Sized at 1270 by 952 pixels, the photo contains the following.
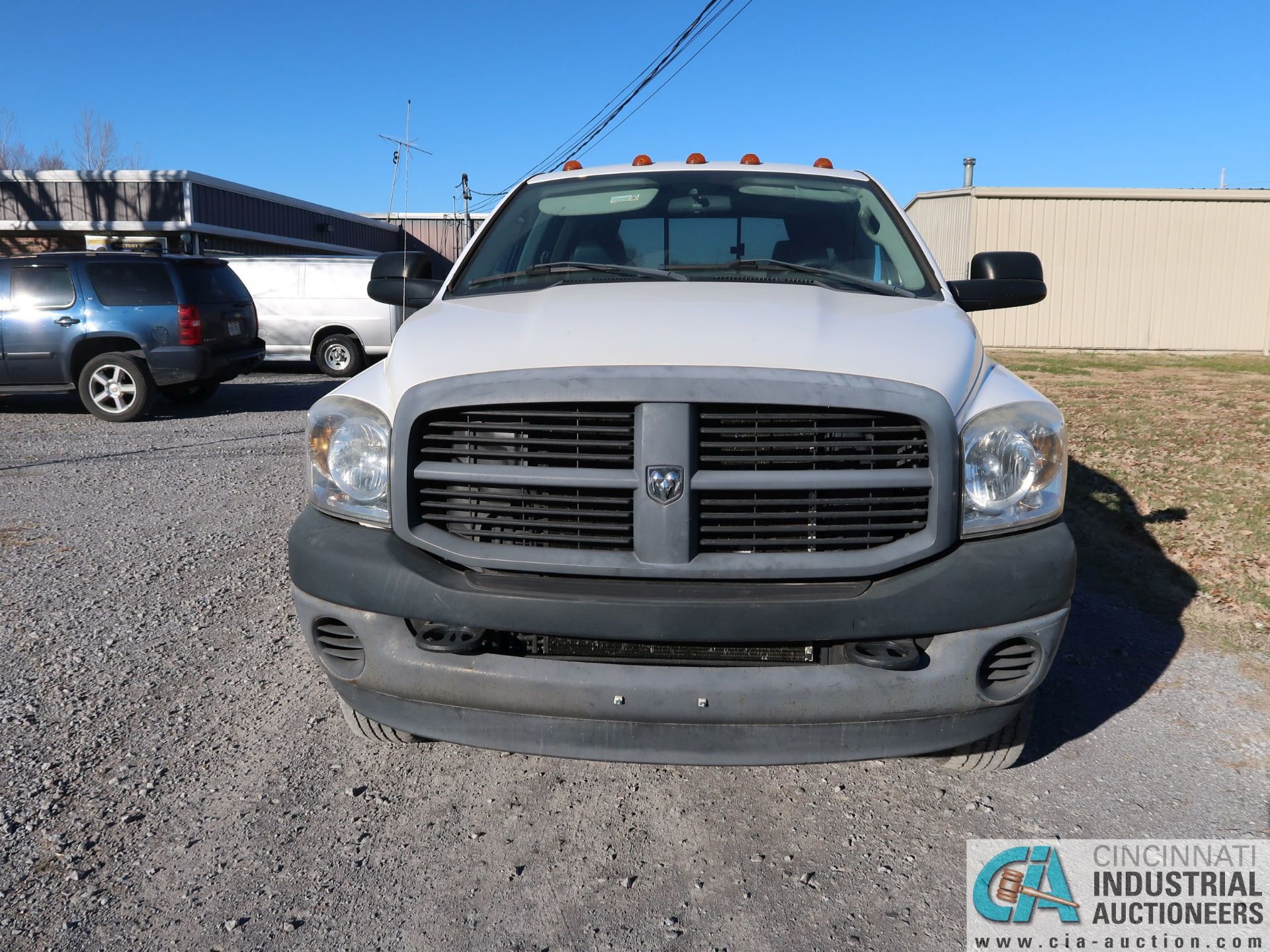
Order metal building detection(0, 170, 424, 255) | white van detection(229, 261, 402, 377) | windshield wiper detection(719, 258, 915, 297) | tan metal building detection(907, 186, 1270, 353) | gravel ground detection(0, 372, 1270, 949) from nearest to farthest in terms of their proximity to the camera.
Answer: gravel ground detection(0, 372, 1270, 949) → windshield wiper detection(719, 258, 915, 297) → white van detection(229, 261, 402, 377) → tan metal building detection(907, 186, 1270, 353) → metal building detection(0, 170, 424, 255)

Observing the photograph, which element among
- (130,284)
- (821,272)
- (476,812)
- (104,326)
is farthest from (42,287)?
(476,812)

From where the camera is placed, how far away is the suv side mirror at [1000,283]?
3889 millimetres

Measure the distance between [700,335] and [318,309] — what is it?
1502 cm

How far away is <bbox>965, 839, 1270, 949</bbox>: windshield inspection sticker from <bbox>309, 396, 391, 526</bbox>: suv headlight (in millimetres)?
1873

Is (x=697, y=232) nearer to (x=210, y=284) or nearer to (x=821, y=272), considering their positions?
(x=821, y=272)

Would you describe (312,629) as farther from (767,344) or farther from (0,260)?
(0,260)

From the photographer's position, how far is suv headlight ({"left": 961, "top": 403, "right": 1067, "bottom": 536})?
8.52 feet

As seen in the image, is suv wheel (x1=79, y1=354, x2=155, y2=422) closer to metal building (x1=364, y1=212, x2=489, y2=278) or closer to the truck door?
the truck door

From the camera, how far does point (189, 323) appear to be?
1131 cm

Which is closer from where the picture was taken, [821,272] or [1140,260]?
[821,272]

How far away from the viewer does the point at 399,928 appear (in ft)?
7.80

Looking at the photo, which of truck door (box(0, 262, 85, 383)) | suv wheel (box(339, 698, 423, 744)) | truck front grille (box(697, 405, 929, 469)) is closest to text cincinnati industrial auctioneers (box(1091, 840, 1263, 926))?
truck front grille (box(697, 405, 929, 469))

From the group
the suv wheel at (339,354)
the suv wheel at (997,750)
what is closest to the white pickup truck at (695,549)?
the suv wheel at (997,750)

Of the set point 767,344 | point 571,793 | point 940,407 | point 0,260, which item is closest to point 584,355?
point 767,344
